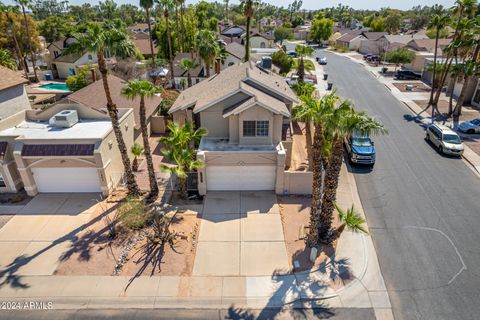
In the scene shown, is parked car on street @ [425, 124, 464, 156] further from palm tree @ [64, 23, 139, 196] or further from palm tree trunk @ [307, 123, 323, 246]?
palm tree @ [64, 23, 139, 196]

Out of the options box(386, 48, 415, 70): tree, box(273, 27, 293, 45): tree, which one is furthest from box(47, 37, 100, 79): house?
box(273, 27, 293, 45): tree

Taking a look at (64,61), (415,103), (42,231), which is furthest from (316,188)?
(64,61)

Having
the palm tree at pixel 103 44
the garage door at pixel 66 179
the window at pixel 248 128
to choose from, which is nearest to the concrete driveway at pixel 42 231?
the garage door at pixel 66 179

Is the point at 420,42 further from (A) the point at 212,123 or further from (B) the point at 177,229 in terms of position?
(B) the point at 177,229

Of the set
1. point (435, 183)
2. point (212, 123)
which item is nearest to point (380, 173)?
point (435, 183)

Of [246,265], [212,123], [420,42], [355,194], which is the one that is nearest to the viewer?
[246,265]

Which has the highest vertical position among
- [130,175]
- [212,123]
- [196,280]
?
[212,123]

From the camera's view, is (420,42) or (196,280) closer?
(196,280)

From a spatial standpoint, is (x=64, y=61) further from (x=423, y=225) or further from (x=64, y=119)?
(x=423, y=225)

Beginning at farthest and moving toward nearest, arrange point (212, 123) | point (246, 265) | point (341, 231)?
point (212, 123) < point (341, 231) < point (246, 265)
